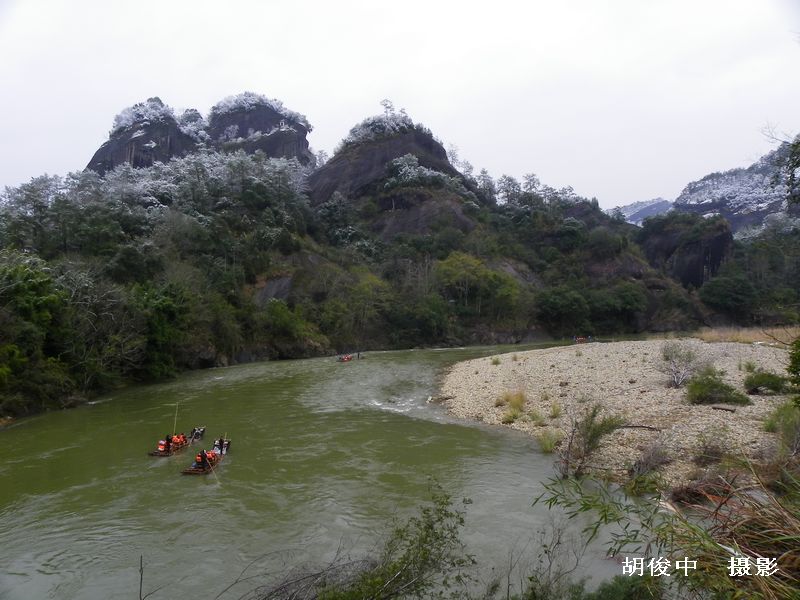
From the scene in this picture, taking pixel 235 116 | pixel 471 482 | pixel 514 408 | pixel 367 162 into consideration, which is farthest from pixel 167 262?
pixel 235 116

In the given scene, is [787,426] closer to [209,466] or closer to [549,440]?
[549,440]

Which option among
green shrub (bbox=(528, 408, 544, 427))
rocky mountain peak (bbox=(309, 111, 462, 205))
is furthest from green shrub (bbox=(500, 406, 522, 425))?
rocky mountain peak (bbox=(309, 111, 462, 205))

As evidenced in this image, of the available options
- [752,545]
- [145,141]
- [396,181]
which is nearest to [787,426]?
[752,545]

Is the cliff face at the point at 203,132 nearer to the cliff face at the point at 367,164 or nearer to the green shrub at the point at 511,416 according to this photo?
the cliff face at the point at 367,164

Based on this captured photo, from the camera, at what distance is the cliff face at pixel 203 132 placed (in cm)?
9400

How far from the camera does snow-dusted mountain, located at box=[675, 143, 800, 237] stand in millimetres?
113606

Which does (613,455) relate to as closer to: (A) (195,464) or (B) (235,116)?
(A) (195,464)

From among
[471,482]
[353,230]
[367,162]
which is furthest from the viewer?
[367,162]

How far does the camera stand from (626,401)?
595 inches

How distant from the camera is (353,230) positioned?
229ft

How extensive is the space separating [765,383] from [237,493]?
15.8 m

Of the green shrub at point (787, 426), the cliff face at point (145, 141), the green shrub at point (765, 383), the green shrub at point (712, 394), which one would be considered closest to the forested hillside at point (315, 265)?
the cliff face at point (145, 141)

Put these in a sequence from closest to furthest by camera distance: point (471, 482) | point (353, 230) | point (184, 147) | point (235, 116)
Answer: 1. point (471, 482)
2. point (353, 230)
3. point (184, 147)
4. point (235, 116)

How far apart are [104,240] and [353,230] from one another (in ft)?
127
